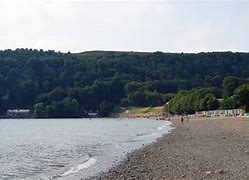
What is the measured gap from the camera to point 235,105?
121625mm

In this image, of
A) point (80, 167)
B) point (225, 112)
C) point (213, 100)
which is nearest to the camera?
point (80, 167)

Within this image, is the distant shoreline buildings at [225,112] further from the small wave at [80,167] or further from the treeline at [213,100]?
the small wave at [80,167]

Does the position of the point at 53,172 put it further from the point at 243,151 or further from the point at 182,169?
the point at 243,151

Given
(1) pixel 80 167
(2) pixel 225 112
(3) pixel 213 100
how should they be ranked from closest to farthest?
1. (1) pixel 80 167
2. (2) pixel 225 112
3. (3) pixel 213 100

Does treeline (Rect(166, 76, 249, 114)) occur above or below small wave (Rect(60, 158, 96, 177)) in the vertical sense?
above

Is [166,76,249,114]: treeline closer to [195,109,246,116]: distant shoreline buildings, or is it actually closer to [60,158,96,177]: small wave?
[195,109,246,116]: distant shoreline buildings

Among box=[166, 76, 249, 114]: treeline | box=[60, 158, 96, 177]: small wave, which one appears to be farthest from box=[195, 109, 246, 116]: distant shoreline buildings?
box=[60, 158, 96, 177]: small wave

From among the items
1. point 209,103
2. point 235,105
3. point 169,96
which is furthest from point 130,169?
point 169,96

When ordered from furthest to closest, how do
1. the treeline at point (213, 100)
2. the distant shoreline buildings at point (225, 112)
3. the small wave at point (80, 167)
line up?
the treeline at point (213, 100)
the distant shoreline buildings at point (225, 112)
the small wave at point (80, 167)

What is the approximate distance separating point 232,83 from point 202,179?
144 m

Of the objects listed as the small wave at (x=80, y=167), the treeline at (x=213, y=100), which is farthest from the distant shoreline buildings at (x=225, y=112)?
the small wave at (x=80, y=167)

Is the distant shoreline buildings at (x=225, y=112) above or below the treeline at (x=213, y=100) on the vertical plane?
below

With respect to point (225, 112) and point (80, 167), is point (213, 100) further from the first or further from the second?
point (80, 167)

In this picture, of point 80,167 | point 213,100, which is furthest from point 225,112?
point 80,167
